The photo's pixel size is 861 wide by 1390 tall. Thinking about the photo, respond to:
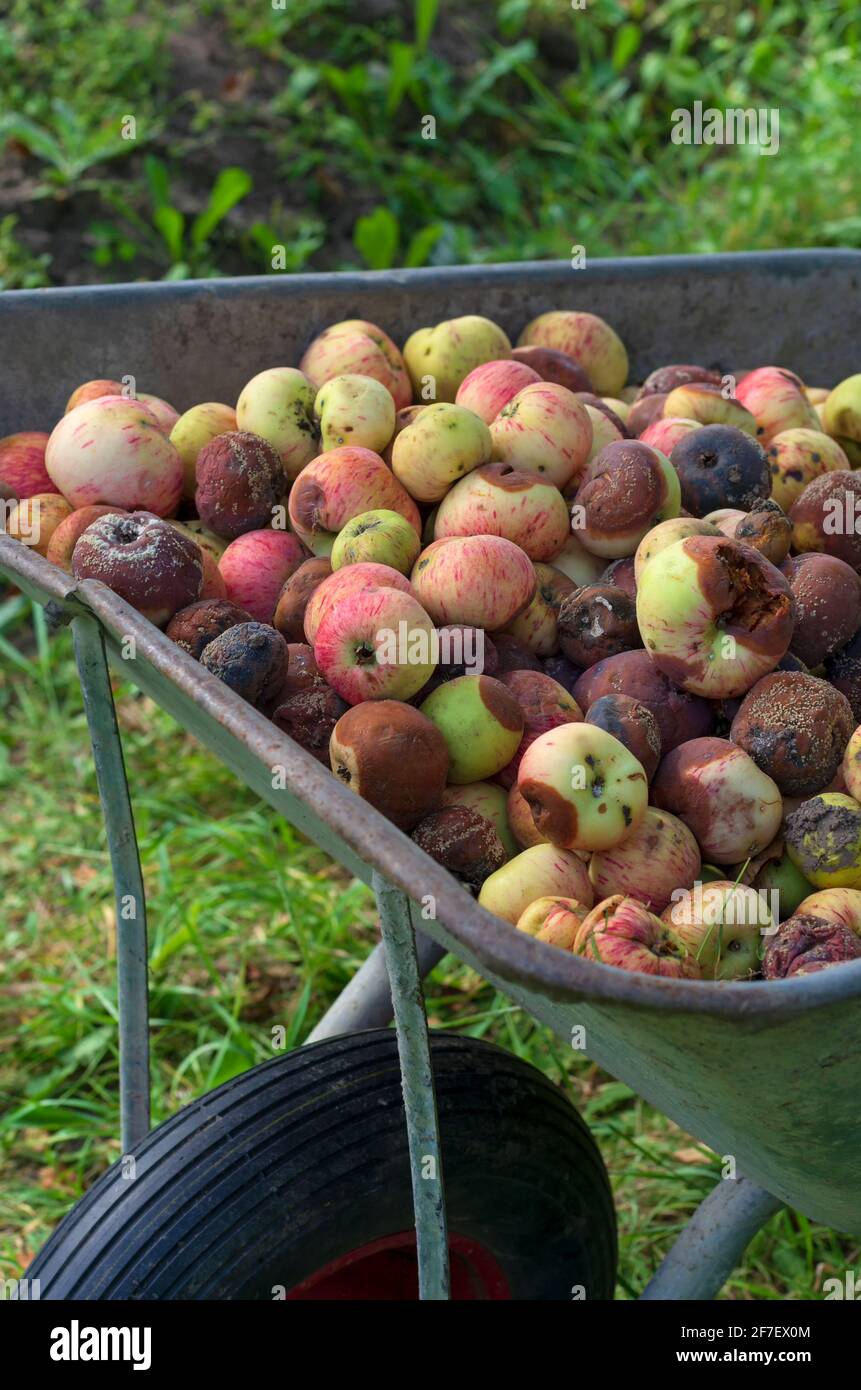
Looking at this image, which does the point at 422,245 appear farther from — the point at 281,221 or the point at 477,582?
the point at 477,582

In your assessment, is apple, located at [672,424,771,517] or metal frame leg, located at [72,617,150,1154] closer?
metal frame leg, located at [72,617,150,1154]

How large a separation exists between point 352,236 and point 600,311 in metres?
2.78

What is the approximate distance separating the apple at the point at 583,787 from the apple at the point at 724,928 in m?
0.12

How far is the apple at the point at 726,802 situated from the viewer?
1540mm

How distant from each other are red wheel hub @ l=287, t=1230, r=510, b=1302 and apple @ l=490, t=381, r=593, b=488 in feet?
3.54

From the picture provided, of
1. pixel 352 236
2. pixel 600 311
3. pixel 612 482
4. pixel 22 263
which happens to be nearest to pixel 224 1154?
pixel 612 482

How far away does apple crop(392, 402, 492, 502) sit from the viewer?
1.87m

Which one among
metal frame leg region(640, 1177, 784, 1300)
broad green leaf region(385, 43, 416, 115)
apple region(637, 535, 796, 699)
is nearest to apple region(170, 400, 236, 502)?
apple region(637, 535, 796, 699)

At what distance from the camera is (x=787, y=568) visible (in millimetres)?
1757

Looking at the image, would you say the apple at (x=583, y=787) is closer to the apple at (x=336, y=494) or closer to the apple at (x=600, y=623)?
the apple at (x=600, y=623)

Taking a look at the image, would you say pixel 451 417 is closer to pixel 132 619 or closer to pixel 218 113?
pixel 132 619

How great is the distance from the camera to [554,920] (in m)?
1.38
